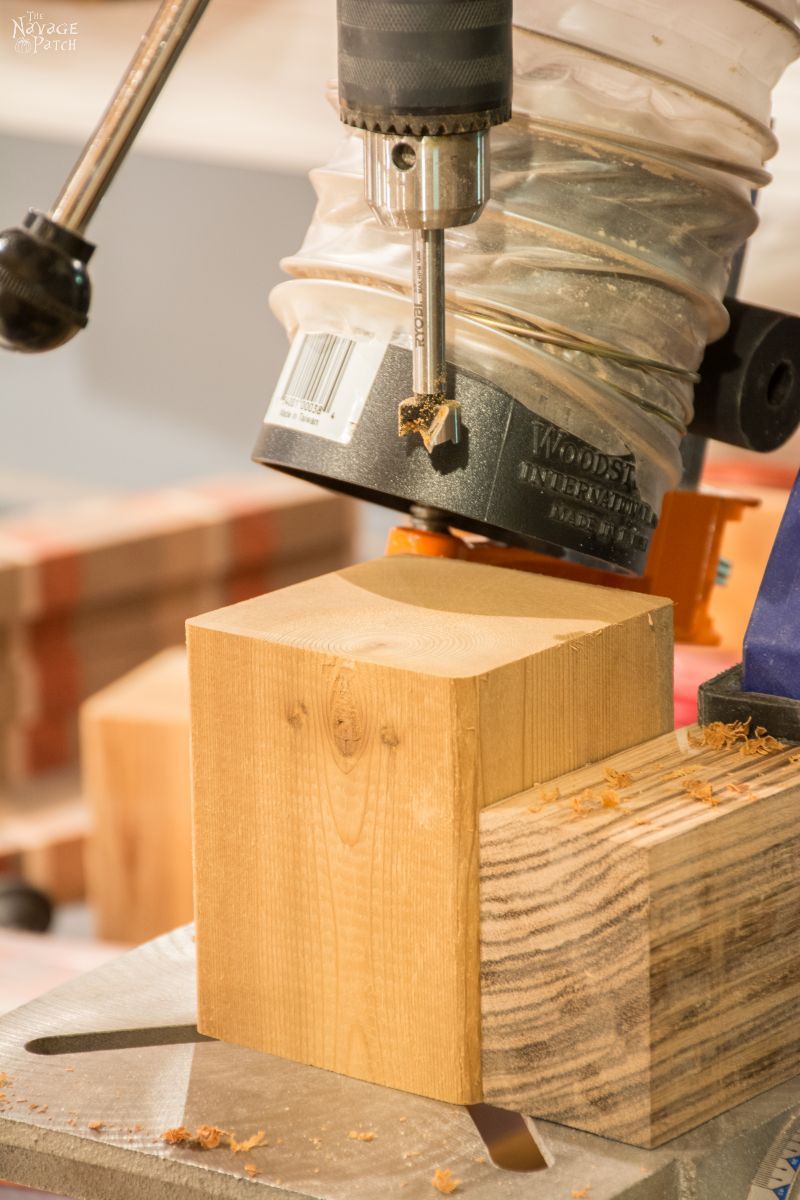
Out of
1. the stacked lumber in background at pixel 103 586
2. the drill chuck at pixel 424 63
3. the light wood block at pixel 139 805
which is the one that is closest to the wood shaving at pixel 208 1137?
the drill chuck at pixel 424 63

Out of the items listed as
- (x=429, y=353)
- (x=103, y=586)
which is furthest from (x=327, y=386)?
(x=103, y=586)

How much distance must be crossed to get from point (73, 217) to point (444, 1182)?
1.61 ft

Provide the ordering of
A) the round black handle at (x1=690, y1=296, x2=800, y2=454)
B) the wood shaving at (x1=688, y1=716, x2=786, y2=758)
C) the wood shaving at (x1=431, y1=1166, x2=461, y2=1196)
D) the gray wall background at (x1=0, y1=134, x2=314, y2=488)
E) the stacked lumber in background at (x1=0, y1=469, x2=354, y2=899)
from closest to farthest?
the wood shaving at (x1=431, y1=1166, x2=461, y2=1196) < the wood shaving at (x1=688, y1=716, x2=786, y2=758) < the round black handle at (x1=690, y1=296, x2=800, y2=454) < the stacked lumber in background at (x1=0, y1=469, x2=354, y2=899) < the gray wall background at (x1=0, y1=134, x2=314, y2=488)

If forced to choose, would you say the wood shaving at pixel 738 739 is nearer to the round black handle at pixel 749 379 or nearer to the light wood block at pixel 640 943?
the light wood block at pixel 640 943

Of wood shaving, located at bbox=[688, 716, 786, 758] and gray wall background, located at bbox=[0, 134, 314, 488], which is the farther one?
gray wall background, located at bbox=[0, 134, 314, 488]

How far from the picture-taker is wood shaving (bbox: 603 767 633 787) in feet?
2.60

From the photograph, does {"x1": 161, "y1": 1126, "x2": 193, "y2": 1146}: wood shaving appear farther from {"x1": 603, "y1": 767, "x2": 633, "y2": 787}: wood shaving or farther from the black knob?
the black knob

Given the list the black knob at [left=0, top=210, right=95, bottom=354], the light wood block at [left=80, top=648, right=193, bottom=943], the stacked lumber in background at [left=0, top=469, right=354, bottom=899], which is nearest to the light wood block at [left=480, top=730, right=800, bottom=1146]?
the black knob at [left=0, top=210, right=95, bottom=354]

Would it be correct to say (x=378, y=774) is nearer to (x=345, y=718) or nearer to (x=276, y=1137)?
(x=345, y=718)

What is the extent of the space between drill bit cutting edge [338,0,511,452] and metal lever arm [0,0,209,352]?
0.31 ft

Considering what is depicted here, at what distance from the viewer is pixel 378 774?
0.78 m

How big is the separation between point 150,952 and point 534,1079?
12.2 inches

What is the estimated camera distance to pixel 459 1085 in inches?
31.3

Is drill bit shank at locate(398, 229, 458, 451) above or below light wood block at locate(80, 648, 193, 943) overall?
above
